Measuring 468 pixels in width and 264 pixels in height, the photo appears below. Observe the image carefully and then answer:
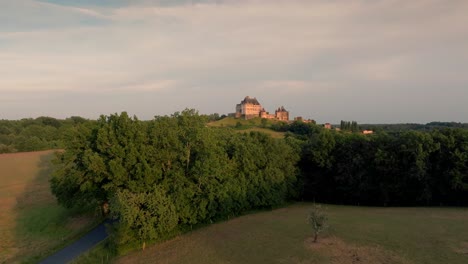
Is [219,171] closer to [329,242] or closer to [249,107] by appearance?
[329,242]

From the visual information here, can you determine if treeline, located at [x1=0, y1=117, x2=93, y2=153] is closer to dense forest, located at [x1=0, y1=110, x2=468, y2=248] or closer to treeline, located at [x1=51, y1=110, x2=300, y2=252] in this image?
treeline, located at [x1=51, y1=110, x2=300, y2=252]

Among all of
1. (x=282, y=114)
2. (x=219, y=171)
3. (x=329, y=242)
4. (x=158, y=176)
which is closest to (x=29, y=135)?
(x=158, y=176)

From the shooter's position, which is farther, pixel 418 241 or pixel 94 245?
pixel 94 245

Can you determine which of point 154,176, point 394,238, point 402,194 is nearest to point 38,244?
point 154,176

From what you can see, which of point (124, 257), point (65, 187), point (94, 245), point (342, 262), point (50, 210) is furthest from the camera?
point (50, 210)

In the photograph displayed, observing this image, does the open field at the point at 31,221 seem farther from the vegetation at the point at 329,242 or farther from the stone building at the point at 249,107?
the stone building at the point at 249,107

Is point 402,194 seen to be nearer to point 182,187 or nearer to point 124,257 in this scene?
point 182,187

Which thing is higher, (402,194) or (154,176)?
(154,176)
